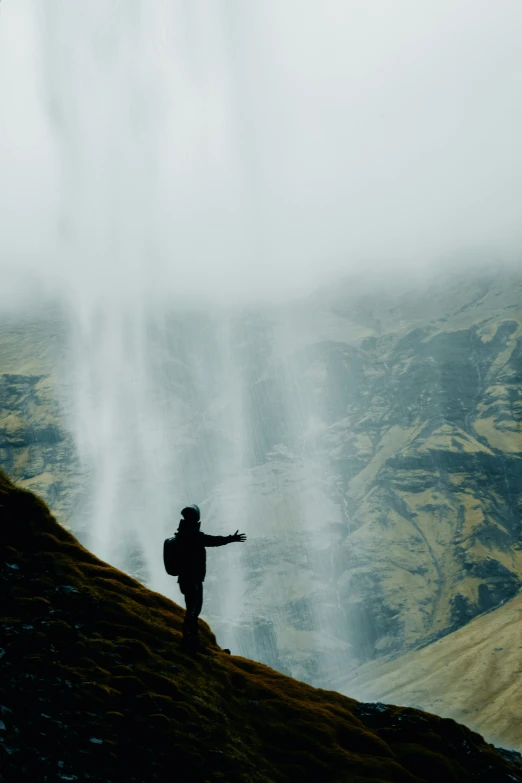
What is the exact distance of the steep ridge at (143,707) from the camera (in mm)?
26484

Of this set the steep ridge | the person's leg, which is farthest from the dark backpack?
the steep ridge

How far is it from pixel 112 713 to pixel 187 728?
344cm

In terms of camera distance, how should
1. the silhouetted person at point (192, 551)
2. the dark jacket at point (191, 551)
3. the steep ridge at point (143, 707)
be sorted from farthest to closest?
the dark jacket at point (191, 551), the silhouetted person at point (192, 551), the steep ridge at point (143, 707)

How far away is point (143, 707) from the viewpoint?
29.6m

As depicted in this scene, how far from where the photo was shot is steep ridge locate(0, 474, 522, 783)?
26.5 m

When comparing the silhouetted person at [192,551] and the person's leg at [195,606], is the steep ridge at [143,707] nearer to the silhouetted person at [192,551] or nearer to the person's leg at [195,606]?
the person's leg at [195,606]

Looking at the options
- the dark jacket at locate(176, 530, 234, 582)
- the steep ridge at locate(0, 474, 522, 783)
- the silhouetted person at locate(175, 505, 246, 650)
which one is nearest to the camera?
the steep ridge at locate(0, 474, 522, 783)

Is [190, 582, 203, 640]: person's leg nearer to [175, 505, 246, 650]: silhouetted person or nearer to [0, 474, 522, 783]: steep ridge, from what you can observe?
[175, 505, 246, 650]: silhouetted person

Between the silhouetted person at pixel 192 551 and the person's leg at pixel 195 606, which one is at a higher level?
the silhouetted person at pixel 192 551

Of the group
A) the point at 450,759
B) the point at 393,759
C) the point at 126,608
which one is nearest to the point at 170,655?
the point at 126,608

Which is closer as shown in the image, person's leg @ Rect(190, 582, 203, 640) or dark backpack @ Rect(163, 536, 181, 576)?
dark backpack @ Rect(163, 536, 181, 576)

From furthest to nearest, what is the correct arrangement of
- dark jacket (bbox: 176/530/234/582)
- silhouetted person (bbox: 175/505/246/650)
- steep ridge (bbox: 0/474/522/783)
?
dark jacket (bbox: 176/530/234/582), silhouetted person (bbox: 175/505/246/650), steep ridge (bbox: 0/474/522/783)

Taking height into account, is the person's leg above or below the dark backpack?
below

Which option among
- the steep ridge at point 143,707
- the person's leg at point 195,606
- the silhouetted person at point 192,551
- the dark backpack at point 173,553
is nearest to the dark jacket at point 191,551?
the silhouetted person at point 192,551
